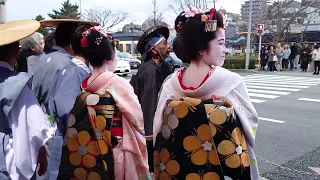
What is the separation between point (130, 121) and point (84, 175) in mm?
496

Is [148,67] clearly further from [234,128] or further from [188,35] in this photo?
[234,128]

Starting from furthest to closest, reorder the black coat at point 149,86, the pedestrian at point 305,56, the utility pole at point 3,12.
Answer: the pedestrian at point 305,56
the utility pole at point 3,12
the black coat at point 149,86

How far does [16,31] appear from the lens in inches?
74.7

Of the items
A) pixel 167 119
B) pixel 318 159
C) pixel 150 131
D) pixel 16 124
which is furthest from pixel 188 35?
pixel 318 159

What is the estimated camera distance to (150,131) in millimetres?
3125

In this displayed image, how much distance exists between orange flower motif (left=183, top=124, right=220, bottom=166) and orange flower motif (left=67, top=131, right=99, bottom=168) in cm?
68

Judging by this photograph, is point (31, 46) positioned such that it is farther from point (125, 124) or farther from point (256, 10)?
point (256, 10)

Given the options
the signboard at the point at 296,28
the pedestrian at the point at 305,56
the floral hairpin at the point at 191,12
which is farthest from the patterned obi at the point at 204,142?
the signboard at the point at 296,28

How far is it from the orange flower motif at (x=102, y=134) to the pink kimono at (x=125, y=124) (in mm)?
81

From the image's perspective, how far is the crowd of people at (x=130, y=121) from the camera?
183 cm

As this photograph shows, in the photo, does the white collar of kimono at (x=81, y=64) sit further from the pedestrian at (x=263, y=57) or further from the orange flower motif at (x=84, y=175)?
the pedestrian at (x=263, y=57)

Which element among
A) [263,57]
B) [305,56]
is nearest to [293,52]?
[305,56]

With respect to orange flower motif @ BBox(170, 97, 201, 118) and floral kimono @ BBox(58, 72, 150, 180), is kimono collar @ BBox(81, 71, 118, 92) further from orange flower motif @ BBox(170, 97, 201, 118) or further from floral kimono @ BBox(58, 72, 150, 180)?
orange flower motif @ BBox(170, 97, 201, 118)

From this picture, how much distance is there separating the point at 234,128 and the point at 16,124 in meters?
1.24
